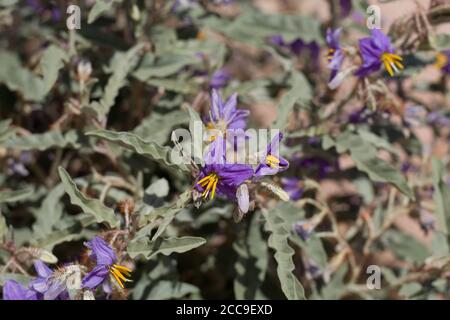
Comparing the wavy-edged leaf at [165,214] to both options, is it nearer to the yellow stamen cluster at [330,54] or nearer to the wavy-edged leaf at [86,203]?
the wavy-edged leaf at [86,203]

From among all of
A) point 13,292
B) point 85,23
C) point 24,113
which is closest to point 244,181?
point 13,292

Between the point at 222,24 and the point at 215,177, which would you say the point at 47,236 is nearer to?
the point at 215,177

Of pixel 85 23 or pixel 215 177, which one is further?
pixel 85 23

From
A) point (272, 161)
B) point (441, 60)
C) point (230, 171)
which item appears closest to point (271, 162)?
point (272, 161)

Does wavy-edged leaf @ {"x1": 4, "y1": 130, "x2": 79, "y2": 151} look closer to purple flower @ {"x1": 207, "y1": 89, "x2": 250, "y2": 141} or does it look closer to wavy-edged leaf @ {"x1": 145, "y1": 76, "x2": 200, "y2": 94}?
wavy-edged leaf @ {"x1": 145, "y1": 76, "x2": 200, "y2": 94}
